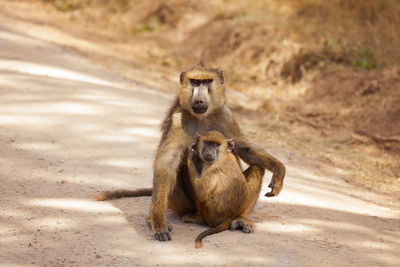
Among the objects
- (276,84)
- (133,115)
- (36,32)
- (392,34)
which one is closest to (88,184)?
(133,115)

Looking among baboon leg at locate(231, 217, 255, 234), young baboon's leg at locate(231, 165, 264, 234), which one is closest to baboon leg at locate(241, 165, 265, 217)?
young baboon's leg at locate(231, 165, 264, 234)

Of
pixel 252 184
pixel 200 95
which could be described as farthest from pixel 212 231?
pixel 200 95

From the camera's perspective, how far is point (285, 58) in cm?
1320

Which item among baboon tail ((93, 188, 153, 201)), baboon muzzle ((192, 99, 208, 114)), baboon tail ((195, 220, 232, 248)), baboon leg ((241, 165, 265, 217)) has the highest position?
baboon muzzle ((192, 99, 208, 114))

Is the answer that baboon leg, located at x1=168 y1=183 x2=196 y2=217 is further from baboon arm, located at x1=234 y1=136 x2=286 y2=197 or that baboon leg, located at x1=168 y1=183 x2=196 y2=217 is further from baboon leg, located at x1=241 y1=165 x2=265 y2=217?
baboon arm, located at x1=234 y1=136 x2=286 y2=197

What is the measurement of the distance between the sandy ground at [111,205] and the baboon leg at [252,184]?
218 mm

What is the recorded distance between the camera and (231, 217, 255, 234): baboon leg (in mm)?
5133

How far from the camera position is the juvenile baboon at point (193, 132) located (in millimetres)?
5246

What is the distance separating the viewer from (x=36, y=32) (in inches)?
600

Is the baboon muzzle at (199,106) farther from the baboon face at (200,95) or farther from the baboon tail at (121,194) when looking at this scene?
the baboon tail at (121,194)

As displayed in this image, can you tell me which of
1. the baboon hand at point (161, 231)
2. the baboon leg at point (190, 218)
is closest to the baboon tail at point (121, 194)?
the baboon leg at point (190, 218)

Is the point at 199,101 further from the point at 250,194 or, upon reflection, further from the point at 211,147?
the point at 250,194

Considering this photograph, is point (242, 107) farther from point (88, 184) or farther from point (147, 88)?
point (88, 184)

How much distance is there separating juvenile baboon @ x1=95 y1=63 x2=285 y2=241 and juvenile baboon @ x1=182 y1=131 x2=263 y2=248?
0.13 metres
